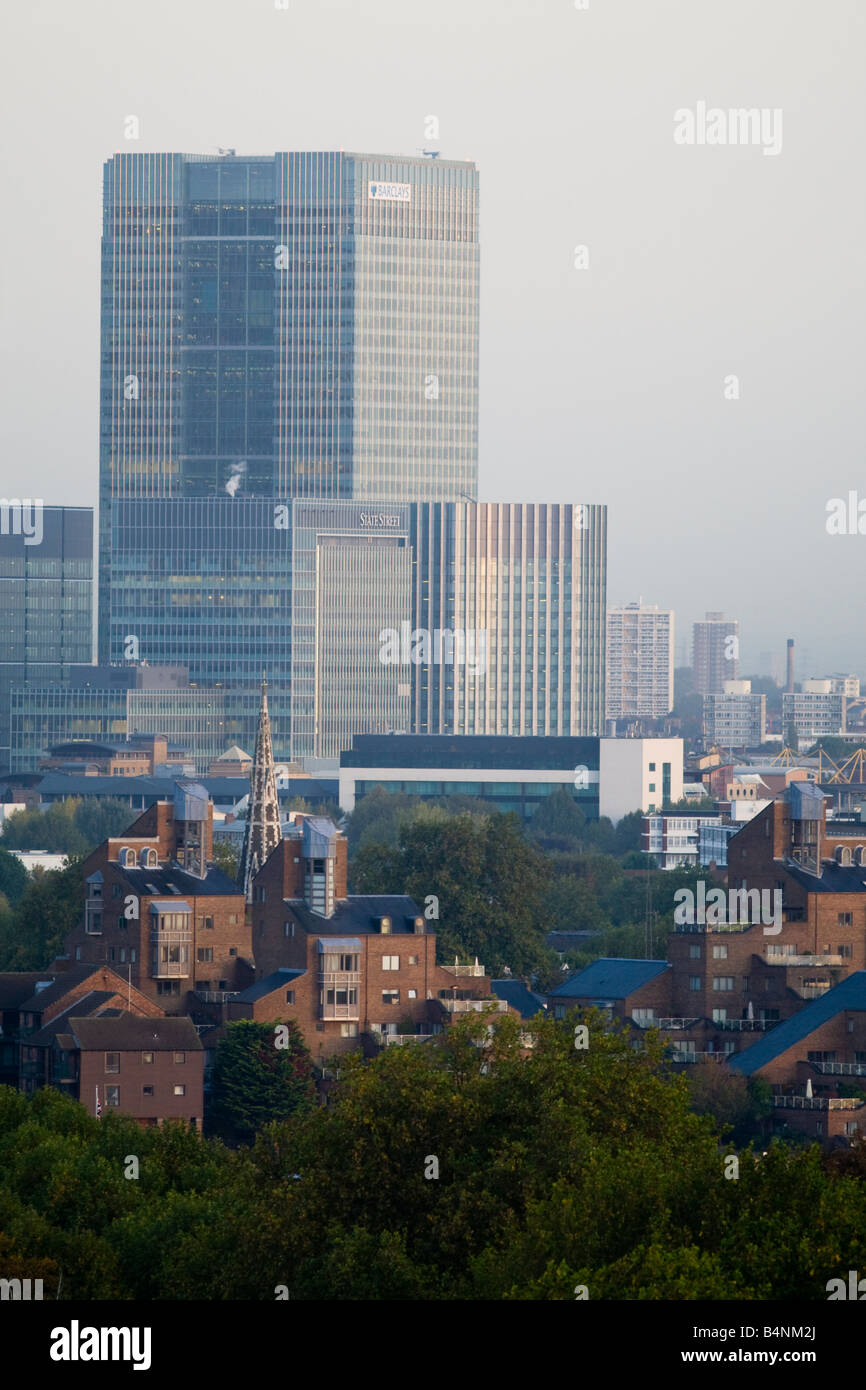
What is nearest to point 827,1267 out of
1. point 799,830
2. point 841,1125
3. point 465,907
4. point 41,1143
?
point 41,1143

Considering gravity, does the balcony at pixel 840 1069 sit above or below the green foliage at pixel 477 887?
below

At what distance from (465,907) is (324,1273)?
7446 centimetres

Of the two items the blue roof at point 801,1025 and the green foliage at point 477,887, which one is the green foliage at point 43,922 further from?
the blue roof at point 801,1025

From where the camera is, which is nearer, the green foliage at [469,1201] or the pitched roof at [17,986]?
the green foliage at [469,1201]

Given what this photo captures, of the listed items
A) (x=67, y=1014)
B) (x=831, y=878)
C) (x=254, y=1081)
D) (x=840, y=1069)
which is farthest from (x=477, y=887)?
(x=254, y=1081)

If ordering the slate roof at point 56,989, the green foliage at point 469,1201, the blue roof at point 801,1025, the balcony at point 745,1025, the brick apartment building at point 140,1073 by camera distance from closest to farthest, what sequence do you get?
the green foliage at point 469,1201
the brick apartment building at point 140,1073
the blue roof at point 801,1025
the slate roof at point 56,989
the balcony at point 745,1025

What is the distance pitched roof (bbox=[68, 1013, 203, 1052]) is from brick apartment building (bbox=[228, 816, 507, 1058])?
665cm

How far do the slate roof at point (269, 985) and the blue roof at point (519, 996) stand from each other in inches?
356

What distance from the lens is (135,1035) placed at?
9219 centimetres

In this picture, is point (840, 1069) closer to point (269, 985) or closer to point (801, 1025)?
point (801, 1025)

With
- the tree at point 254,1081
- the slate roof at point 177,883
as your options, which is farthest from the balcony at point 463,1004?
the slate roof at point 177,883

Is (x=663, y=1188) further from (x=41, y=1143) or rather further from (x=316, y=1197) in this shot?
(x=41, y=1143)

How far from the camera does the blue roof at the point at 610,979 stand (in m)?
106

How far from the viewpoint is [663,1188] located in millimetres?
46875
